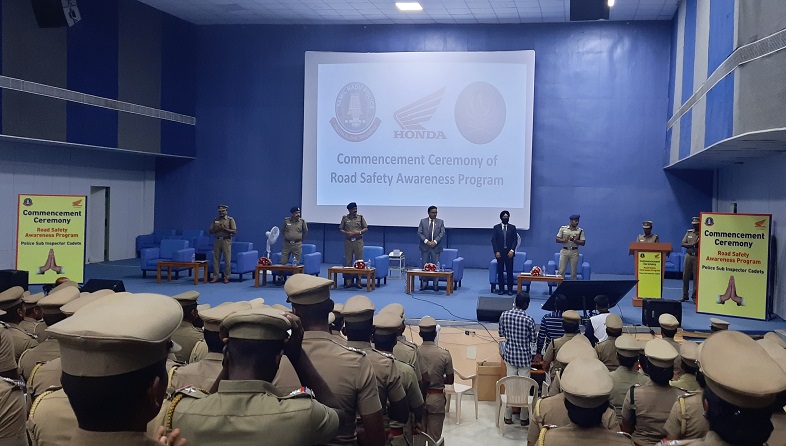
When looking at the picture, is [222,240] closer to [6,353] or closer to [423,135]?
[423,135]

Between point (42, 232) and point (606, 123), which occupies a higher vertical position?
point (606, 123)

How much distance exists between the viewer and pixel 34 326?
475 cm

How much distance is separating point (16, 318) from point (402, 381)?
2865 millimetres

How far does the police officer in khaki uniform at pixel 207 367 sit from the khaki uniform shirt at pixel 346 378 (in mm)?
391

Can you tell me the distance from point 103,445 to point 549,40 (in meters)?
14.5

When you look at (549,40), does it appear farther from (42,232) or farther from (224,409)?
(224,409)

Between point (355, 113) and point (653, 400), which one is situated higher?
point (355, 113)

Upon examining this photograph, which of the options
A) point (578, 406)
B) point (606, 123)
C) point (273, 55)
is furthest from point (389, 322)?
point (273, 55)

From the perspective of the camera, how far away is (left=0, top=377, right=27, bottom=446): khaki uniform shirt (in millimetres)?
2246

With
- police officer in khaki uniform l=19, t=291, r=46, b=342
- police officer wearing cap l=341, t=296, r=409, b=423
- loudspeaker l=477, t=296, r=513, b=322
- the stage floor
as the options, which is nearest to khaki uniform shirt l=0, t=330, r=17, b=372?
police officer in khaki uniform l=19, t=291, r=46, b=342

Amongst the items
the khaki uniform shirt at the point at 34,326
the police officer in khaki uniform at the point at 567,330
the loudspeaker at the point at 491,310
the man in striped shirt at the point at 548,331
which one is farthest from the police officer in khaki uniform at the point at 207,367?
the loudspeaker at the point at 491,310

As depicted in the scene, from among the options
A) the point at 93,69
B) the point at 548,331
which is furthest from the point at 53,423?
the point at 93,69

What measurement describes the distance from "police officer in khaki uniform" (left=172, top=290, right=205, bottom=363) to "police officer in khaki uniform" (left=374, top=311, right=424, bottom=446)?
112cm

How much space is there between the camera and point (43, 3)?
9273 millimetres
